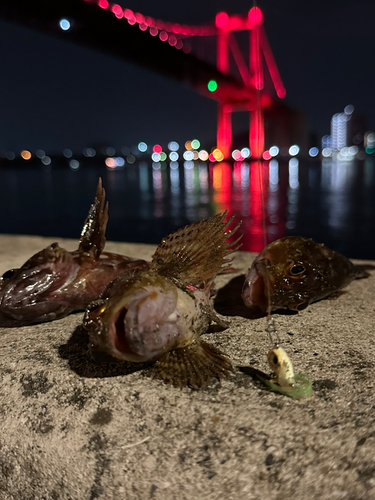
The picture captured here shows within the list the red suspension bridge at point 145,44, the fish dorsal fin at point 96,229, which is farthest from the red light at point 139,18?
the fish dorsal fin at point 96,229

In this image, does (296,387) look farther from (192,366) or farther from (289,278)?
(289,278)

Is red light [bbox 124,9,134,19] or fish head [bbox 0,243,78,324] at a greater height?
red light [bbox 124,9,134,19]

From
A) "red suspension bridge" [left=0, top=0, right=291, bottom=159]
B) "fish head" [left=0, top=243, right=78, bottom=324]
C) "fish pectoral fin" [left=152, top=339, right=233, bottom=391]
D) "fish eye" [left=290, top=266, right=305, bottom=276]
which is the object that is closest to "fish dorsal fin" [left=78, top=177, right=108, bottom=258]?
"fish head" [left=0, top=243, right=78, bottom=324]

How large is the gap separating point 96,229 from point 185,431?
161 cm

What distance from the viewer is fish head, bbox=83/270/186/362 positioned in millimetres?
1567

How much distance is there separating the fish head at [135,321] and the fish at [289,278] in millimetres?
800

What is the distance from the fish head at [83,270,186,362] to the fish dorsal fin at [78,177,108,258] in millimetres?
1022

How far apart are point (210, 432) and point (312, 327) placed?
1.02 meters

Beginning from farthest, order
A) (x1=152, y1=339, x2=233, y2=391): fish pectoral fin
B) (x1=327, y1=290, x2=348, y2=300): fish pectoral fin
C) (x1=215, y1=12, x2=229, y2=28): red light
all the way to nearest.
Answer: (x1=215, y1=12, x2=229, y2=28): red light, (x1=327, y1=290, x2=348, y2=300): fish pectoral fin, (x1=152, y1=339, x2=233, y2=391): fish pectoral fin

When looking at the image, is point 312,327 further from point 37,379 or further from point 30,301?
point 30,301

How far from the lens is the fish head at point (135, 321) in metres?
1.57

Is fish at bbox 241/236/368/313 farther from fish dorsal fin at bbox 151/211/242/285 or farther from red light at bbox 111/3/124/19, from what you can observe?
red light at bbox 111/3/124/19

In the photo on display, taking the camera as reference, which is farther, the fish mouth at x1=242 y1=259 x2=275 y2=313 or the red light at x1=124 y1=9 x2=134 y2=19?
the red light at x1=124 y1=9 x2=134 y2=19

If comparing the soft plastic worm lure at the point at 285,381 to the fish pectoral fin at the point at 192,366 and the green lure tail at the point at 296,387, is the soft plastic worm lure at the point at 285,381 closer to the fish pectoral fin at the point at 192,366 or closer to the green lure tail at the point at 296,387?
the green lure tail at the point at 296,387
